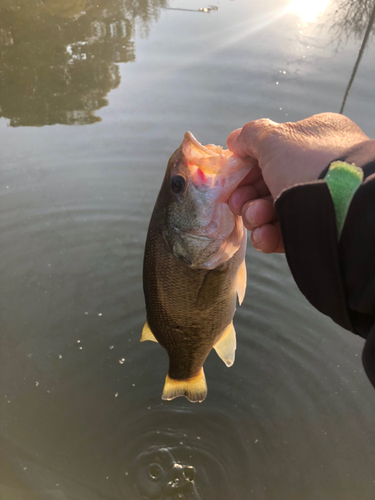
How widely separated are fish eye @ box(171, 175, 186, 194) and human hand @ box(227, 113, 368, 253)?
0.26 meters

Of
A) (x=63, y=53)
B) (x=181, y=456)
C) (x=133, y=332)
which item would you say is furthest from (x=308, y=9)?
(x=181, y=456)

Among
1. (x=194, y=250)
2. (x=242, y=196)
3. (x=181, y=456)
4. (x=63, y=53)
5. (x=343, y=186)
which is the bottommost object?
(x=181, y=456)

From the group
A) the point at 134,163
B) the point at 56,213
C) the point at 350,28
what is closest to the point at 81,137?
the point at 134,163

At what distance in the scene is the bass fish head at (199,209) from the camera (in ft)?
6.18

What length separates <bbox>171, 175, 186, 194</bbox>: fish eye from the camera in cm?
195

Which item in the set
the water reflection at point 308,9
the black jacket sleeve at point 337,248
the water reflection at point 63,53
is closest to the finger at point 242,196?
the black jacket sleeve at point 337,248

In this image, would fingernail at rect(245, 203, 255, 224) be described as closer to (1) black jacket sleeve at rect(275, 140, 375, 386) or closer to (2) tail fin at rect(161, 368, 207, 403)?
(1) black jacket sleeve at rect(275, 140, 375, 386)

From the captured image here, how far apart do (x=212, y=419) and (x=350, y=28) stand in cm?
935

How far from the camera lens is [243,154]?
1.78 meters

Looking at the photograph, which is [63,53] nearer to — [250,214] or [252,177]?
[252,177]

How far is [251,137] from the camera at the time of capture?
5.48 feet

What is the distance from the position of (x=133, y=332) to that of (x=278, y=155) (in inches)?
100

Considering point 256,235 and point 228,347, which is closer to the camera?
point 256,235

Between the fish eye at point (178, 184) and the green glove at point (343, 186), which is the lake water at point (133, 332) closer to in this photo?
the fish eye at point (178, 184)
